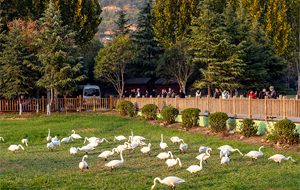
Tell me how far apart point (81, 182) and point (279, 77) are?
116 ft

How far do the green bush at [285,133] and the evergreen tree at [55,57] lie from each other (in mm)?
21581

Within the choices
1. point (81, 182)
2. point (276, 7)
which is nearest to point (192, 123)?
point (81, 182)

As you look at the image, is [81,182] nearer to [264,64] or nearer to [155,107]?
[155,107]

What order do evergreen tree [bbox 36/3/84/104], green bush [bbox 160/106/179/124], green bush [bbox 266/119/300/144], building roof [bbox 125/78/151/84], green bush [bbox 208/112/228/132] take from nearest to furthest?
green bush [bbox 266/119/300/144]
green bush [bbox 208/112/228/132]
green bush [bbox 160/106/179/124]
evergreen tree [bbox 36/3/84/104]
building roof [bbox 125/78/151/84]

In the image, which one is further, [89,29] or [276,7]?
[276,7]

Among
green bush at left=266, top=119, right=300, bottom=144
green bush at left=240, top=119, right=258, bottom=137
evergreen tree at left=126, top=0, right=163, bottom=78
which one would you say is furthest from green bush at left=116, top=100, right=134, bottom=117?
evergreen tree at left=126, top=0, right=163, bottom=78

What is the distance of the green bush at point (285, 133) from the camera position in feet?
41.0

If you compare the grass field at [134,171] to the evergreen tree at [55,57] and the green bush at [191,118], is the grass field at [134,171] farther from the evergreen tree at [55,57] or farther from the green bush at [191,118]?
the evergreen tree at [55,57]

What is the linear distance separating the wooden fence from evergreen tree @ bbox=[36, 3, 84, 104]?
12837 mm

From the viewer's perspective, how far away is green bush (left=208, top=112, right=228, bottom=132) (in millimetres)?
16000

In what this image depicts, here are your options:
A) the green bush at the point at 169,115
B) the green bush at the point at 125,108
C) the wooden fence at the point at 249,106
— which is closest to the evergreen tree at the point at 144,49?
the green bush at the point at 125,108

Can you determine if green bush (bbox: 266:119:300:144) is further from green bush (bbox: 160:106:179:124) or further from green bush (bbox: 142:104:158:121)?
green bush (bbox: 142:104:158:121)

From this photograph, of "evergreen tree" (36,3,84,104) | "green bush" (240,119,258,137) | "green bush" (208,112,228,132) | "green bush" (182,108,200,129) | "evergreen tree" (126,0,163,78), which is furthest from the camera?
"evergreen tree" (126,0,163,78)

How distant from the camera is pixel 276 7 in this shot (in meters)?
42.8
